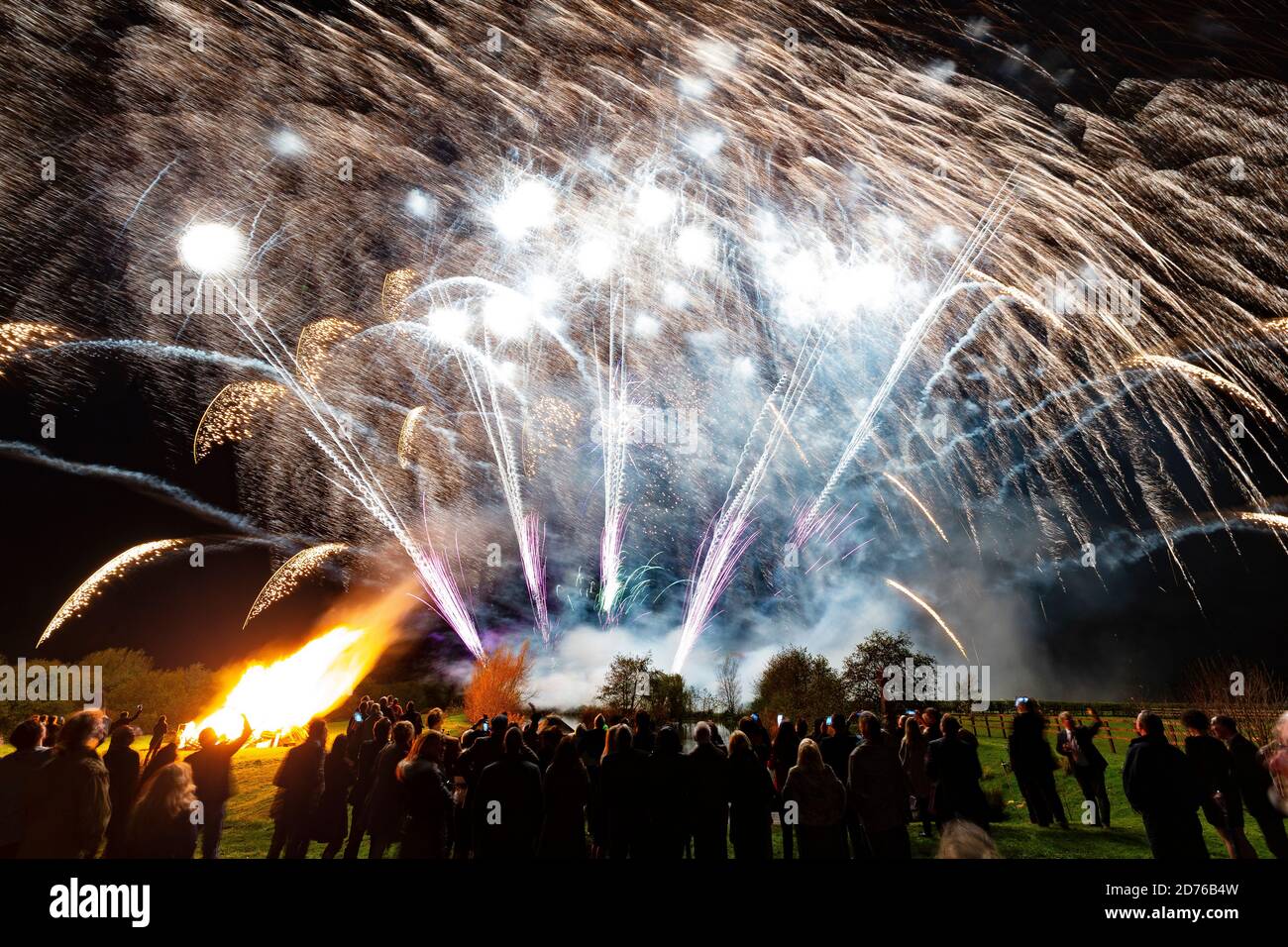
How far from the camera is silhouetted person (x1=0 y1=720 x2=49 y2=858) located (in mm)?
6280

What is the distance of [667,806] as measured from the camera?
6.86 m

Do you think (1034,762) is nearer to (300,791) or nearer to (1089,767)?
(1089,767)

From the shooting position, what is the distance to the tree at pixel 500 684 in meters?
39.2

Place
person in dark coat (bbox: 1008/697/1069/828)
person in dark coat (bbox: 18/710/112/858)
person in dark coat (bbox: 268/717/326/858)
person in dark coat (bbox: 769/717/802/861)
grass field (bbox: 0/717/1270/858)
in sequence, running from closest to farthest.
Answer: person in dark coat (bbox: 18/710/112/858), person in dark coat (bbox: 268/717/326/858), person in dark coat (bbox: 769/717/802/861), grass field (bbox: 0/717/1270/858), person in dark coat (bbox: 1008/697/1069/828)

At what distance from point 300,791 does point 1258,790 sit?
1027cm

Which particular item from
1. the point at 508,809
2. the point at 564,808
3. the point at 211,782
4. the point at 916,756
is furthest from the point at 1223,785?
the point at 211,782

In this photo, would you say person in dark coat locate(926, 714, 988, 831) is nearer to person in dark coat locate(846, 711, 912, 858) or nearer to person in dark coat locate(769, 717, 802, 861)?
person in dark coat locate(846, 711, 912, 858)

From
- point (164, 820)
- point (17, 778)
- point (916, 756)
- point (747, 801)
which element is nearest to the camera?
point (17, 778)

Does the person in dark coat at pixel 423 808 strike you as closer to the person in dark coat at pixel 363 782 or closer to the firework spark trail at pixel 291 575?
the person in dark coat at pixel 363 782

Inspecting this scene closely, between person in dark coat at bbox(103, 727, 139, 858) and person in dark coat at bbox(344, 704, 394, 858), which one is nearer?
person in dark coat at bbox(344, 704, 394, 858)

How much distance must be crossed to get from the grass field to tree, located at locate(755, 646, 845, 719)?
28.9 meters

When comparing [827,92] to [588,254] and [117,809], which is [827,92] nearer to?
[588,254]

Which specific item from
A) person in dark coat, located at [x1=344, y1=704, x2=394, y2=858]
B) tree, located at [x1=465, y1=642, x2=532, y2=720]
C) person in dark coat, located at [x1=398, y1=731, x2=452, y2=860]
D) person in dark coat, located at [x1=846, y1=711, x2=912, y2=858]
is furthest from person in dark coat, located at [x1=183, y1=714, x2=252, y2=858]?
tree, located at [x1=465, y1=642, x2=532, y2=720]
